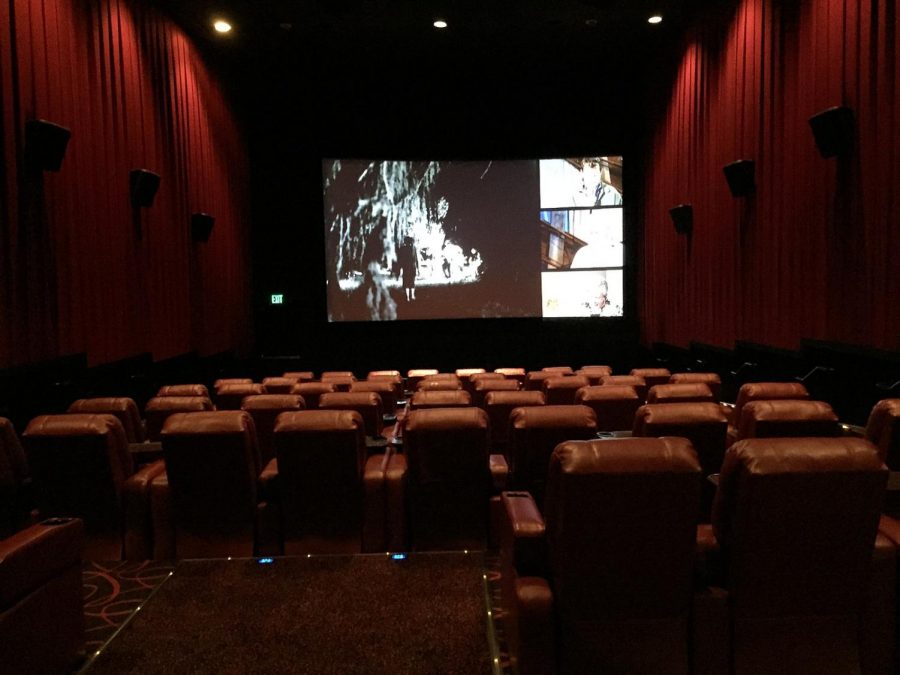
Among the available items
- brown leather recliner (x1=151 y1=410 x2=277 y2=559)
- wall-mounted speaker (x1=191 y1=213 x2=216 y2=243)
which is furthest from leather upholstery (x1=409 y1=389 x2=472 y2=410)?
wall-mounted speaker (x1=191 y1=213 x2=216 y2=243)

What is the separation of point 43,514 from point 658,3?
923 cm

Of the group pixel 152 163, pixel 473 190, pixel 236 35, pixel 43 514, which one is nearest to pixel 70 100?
pixel 152 163

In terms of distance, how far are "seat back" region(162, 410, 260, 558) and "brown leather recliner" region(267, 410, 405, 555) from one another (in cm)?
15

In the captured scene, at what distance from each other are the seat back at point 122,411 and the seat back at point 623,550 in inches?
116

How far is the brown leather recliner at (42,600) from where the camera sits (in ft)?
5.29

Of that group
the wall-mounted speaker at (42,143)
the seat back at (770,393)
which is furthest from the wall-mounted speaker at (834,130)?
the wall-mounted speaker at (42,143)

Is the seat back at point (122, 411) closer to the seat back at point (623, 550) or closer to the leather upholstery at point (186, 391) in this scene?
the leather upholstery at point (186, 391)

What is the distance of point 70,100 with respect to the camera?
6359mm

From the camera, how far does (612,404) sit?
162 inches

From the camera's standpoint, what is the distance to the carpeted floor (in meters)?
1.97

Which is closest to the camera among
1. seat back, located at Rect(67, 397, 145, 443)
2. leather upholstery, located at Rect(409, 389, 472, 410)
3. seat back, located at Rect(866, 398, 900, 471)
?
seat back, located at Rect(866, 398, 900, 471)

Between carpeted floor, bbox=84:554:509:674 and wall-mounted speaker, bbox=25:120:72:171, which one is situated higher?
wall-mounted speaker, bbox=25:120:72:171

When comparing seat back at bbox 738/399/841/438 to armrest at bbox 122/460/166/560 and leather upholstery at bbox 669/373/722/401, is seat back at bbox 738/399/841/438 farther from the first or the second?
armrest at bbox 122/460/166/560

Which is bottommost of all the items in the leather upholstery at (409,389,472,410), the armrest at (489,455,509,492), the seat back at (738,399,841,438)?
the armrest at (489,455,509,492)
